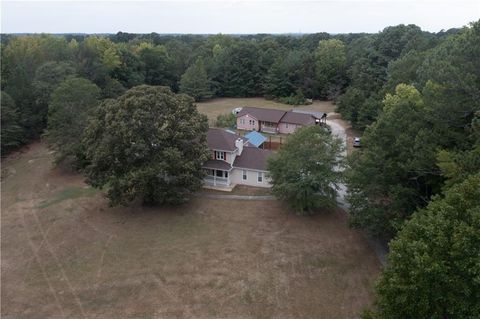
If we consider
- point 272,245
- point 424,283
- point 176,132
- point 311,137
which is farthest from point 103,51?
point 424,283

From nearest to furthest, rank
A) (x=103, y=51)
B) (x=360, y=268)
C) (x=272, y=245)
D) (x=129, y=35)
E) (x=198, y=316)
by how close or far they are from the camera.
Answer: (x=198, y=316) < (x=360, y=268) < (x=272, y=245) < (x=103, y=51) < (x=129, y=35)

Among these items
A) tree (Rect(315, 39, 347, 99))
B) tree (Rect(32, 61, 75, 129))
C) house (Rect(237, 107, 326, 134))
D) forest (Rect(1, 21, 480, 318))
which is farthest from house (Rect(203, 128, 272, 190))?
tree (Rect(315, 39, 347, 99))

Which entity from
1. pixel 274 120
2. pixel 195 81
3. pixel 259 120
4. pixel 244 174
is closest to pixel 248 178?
pixel 244 174

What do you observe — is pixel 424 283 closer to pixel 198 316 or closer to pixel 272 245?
pixel 198 316

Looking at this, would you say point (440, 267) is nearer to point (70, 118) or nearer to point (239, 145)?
point (239, 145)

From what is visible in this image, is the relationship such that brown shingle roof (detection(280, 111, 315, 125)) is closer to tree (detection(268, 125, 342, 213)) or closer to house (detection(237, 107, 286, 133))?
house (detection(237, 107, 286, 133))

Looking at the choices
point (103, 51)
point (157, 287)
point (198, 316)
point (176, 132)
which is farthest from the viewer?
point (103, 51)
